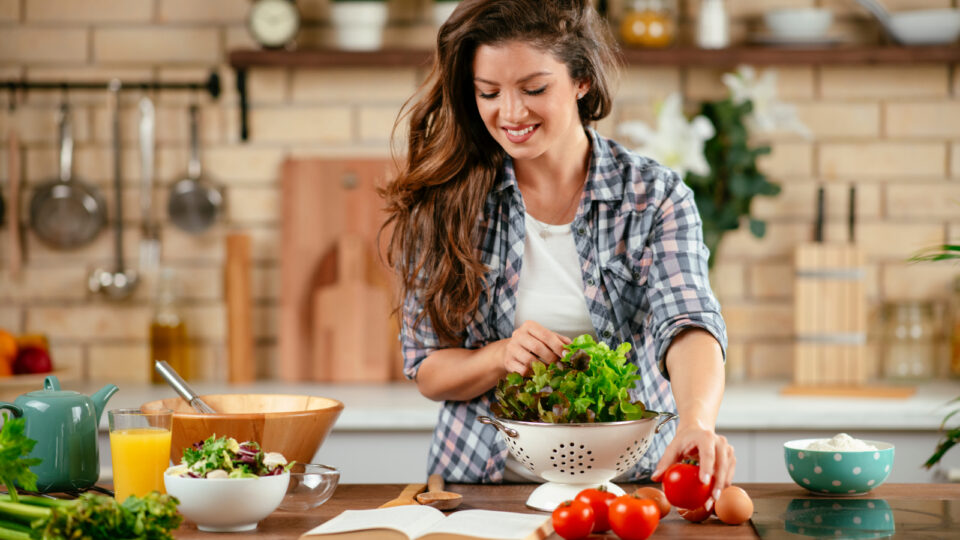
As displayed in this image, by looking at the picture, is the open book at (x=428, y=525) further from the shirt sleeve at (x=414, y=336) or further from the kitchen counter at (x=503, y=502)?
the shirt sleeve at (x=414, y=336)

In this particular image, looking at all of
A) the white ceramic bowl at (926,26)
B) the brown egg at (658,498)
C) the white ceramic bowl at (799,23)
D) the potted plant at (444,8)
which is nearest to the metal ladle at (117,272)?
the potted plant at (444,8)

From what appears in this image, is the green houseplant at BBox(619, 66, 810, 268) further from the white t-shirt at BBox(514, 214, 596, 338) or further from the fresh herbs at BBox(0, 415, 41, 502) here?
the fresh herbs at BBox(0, 415, 41, 502)

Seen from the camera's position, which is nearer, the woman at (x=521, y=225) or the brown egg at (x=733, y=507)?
the brown egg at (x=733, y=507)

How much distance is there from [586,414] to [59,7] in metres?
2.47

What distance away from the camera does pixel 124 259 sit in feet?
10.6

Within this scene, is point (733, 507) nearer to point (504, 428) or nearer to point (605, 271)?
point (504, 428)

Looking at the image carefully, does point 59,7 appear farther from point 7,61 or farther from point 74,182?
point 74,182

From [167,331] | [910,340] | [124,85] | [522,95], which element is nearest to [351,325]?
[167,331]

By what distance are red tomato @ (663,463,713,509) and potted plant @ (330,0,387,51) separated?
1983mm

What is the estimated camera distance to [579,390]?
1485mm

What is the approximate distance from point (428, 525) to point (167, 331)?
1.99 metres

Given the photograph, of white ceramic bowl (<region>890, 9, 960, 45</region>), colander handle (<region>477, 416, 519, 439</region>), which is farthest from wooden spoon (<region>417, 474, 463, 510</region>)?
white ceramic bowl (<region>890, 9, 960, 45</region>)

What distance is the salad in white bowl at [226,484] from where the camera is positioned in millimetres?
1371

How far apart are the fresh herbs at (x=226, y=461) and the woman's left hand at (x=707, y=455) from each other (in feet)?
1.71
